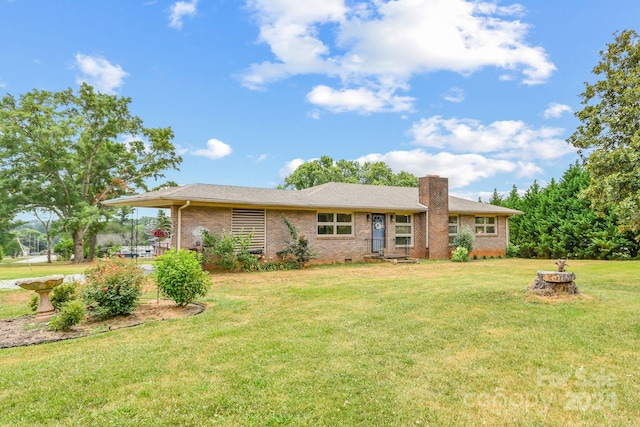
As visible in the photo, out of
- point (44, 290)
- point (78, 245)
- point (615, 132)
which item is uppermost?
point (615, 132)

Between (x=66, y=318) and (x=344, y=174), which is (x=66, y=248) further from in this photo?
(x=344, y=174)

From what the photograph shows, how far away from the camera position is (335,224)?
55.3 feet

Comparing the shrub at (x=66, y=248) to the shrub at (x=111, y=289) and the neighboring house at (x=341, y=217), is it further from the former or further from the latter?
the shrub at (x=111, y=289)

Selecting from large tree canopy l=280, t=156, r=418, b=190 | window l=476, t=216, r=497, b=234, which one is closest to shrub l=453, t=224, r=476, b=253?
window l=476, t=216, r=497, b=234

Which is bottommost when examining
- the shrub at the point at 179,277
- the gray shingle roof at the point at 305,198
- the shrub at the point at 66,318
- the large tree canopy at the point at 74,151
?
the shrub at the point at 66,318

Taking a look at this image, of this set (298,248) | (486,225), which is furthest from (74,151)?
(486,225)

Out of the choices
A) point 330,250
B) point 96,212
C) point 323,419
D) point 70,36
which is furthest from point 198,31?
point 96,212

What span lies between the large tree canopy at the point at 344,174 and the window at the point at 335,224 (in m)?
24.2

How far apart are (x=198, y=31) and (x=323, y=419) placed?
13415 millimetres

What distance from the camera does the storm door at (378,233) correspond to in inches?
699

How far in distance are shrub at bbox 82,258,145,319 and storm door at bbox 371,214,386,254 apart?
12.4m

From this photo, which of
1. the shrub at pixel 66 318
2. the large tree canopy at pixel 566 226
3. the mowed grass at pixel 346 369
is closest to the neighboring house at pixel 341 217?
the large tree canopy at pixel 566 226

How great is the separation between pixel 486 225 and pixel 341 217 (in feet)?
29.5

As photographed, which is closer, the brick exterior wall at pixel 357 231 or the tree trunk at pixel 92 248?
the brick exterior wall at pixel 357 231
